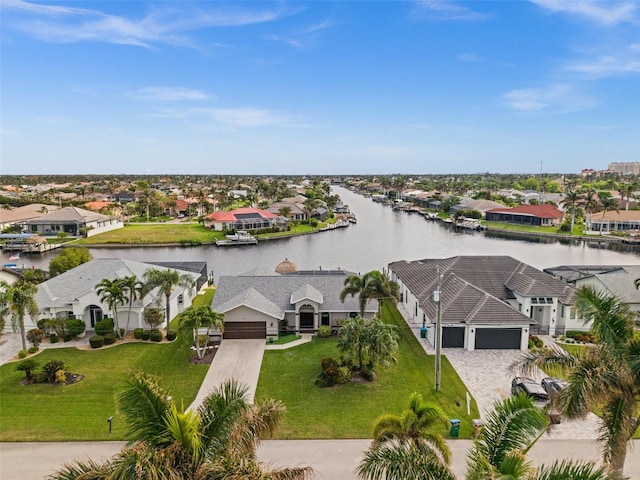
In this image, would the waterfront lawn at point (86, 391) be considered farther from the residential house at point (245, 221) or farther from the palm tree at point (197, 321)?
the residential house at point (245, 221)

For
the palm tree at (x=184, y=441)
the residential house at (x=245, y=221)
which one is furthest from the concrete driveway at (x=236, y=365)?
the residential house at (x=245, y=221)

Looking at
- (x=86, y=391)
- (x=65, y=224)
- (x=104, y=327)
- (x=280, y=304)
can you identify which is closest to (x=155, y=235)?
(x=65, y=224)

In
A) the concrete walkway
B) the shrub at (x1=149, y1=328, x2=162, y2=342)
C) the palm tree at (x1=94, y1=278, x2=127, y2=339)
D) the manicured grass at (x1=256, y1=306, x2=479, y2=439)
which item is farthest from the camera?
the shrub at (x1=149, y1=328, x2=162, y2=342)

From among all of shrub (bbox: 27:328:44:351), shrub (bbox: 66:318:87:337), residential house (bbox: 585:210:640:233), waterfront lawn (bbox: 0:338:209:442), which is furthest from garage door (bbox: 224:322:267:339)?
residential house (bbox: 585:210:640:233)

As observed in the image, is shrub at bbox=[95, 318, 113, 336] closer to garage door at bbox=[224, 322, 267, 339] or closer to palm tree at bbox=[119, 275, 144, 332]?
palm tree at bbox=[119, 275, 144, 332]

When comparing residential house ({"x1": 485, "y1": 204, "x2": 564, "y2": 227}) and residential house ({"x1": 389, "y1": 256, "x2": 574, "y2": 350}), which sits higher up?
residential house ({"x1": 485, "y1": 204, "x2": 564, "y2": 227})

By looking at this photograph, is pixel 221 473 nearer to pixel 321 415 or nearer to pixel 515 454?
pixel 515 454

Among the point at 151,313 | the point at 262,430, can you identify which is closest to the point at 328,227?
the point at 151,313
